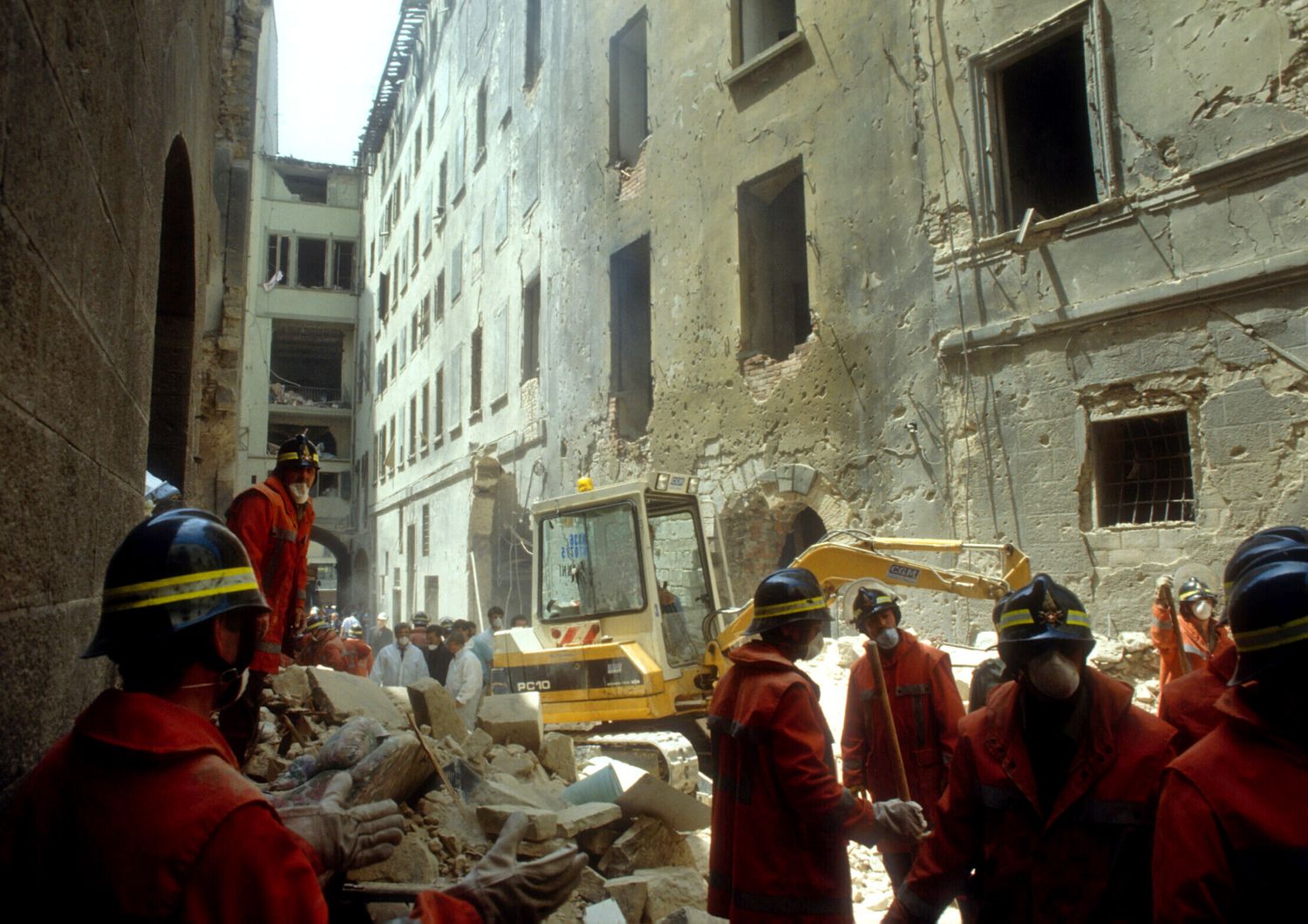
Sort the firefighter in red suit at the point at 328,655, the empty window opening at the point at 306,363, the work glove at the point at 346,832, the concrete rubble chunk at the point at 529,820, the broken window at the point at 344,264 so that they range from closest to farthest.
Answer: the work glove at the point at 346,832
the concrete rubble chunk at the point at 529,820
the firefighter in red suit at the point at 328,655
the empty window opening at the point at 306,363
the broken window at the point at 344,264

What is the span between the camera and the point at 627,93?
15062mm

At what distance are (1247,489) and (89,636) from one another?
7.27 m

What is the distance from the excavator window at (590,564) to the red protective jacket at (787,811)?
430cm

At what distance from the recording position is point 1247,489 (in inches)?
270

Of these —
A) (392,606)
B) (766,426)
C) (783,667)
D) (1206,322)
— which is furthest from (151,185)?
(392,606)

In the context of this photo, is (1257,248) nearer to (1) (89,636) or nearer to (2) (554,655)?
(2) (554,655)

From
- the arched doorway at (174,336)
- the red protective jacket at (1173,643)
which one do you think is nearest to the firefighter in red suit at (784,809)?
the arched doorway at (174,336)

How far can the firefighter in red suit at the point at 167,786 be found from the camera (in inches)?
49.2

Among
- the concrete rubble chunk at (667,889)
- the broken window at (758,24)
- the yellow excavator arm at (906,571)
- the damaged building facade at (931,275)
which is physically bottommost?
the concrete rubble chunk at (667,889)

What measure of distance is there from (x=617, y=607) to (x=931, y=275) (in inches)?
181

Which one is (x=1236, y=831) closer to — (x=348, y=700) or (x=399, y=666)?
(x=348, y=700)

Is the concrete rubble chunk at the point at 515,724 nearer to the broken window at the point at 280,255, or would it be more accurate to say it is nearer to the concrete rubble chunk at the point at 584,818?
the concrete rubble chunk at the point at 584,818

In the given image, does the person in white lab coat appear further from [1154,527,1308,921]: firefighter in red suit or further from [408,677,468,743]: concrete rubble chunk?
[1154,527,1308,921]: firefighter in red suit

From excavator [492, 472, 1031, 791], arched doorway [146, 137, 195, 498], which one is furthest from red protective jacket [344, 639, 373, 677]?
arched doorway [146, 137, 195, 498]
